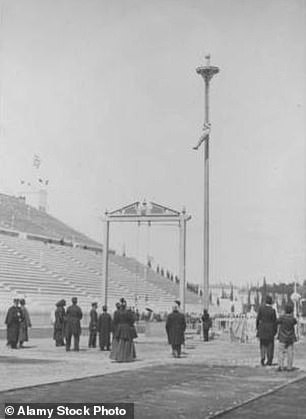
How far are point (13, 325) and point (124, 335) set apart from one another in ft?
18.7

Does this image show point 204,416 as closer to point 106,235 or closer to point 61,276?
point 106,235

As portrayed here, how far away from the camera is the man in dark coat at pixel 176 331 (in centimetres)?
1903

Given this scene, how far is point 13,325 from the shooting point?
859 inches

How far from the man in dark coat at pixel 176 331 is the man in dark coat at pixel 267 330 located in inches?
101

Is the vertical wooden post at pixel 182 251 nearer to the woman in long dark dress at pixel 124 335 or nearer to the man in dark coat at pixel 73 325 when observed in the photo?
the man in dark coat at pixel 73 325

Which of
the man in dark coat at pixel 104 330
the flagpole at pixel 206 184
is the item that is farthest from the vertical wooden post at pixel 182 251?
the man in dark coat at pixel 104 330

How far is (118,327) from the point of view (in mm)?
17250

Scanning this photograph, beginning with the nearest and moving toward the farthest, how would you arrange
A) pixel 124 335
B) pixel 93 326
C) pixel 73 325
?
pixel 124 335, pixel 73 325, pixel 93 326

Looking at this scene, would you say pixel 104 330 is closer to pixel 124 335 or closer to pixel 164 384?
pixel 124 335

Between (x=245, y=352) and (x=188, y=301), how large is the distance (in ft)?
139

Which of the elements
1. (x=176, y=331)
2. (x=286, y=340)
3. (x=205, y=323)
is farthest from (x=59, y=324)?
(x=286, y=340)

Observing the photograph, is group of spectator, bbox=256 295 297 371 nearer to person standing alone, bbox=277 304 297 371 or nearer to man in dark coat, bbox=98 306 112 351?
person standing alone, bbox=277 304 297 371

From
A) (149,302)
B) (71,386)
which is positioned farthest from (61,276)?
(71,386)

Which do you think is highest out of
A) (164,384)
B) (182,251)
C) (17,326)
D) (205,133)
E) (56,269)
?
(205,133)
